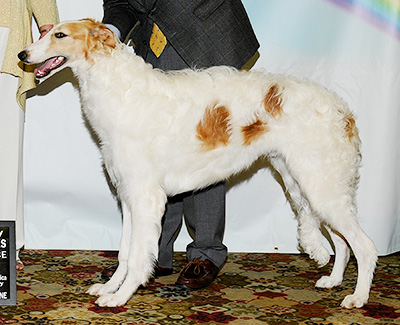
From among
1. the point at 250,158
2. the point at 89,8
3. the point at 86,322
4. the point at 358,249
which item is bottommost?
the point at 86,322

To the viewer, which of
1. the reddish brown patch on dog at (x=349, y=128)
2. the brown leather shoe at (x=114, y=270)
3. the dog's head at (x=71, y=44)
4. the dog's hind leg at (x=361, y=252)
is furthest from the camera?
the brown leather shoe at (x=114, y=270)

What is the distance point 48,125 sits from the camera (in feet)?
15.0

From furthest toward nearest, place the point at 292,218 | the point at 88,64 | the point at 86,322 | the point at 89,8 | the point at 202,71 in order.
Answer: the point at 292,218 → the point at 89,8 → the point at 202,71 → the point at 88,64 → the point at 86,322

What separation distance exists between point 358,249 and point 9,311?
187cm

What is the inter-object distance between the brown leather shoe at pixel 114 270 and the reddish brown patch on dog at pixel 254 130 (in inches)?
42.5

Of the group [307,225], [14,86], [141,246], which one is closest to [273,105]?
[307,225]

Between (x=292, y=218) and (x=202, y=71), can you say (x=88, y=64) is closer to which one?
(x=202, y=71)

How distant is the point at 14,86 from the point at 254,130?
1521 mm

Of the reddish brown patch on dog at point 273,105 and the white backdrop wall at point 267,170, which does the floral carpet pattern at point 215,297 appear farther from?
the reddish brown patch on dog at point 273,105

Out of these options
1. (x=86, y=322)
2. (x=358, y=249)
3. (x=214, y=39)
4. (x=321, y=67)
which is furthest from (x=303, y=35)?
(x=86, y=322)

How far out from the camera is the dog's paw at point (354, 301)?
3.37 meters

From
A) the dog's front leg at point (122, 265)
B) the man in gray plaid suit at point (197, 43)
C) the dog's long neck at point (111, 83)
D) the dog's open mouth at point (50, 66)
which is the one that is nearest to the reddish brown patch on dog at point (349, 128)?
the man in gray plaid suit at point (197, 43)

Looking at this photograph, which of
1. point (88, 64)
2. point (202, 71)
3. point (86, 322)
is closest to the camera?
point (86, 322)

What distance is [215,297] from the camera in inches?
139
